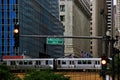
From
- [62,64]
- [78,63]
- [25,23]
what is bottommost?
[62,64]

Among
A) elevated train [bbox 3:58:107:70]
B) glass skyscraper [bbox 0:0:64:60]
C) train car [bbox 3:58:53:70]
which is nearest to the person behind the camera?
elevated train [bbox 3:58:107:70]

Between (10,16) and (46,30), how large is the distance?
3553cm

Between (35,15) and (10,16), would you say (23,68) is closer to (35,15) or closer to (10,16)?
(10,16)

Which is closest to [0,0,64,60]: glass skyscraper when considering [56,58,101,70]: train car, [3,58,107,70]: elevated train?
[3,58,107,70]: elevated train

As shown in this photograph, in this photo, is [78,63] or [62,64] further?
[62,64]

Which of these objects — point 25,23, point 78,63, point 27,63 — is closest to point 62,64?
point 78,63

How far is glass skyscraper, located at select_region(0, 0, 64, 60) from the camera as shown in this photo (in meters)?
130

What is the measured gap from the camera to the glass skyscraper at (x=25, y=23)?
13025 cm

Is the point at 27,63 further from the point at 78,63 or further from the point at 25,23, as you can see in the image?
the point at 25,23

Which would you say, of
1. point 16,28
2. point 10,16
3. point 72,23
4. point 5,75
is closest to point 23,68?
point 10,16

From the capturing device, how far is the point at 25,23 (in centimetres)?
13388

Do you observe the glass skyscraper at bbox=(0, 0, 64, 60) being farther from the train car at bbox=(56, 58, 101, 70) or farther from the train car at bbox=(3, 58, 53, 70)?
the train car at bbox=(56, 58, 101, 70)

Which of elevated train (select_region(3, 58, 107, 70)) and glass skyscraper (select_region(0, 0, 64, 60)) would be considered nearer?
elevated train (select_region(3, 58, 107, 70))

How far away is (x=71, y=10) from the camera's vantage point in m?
196
